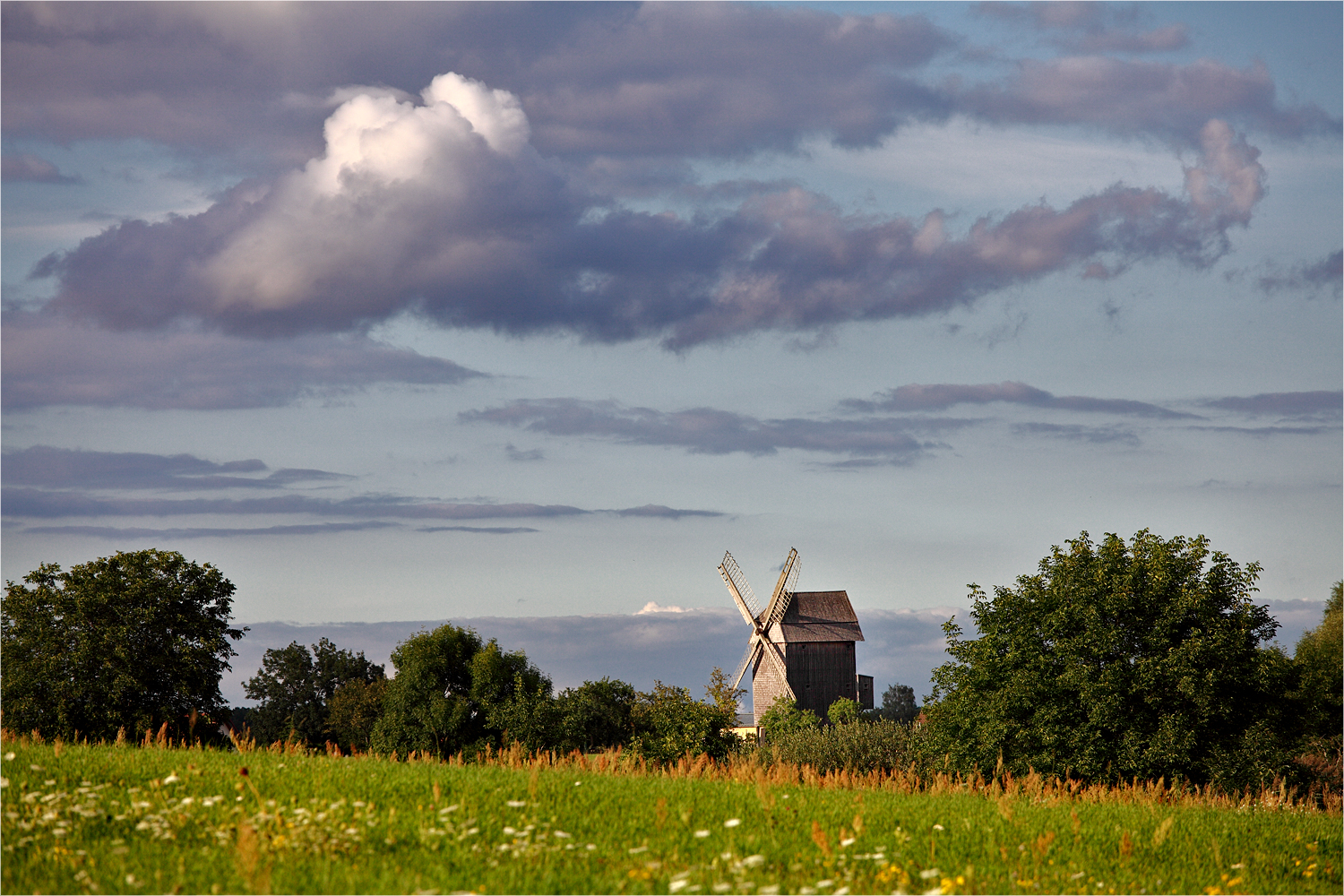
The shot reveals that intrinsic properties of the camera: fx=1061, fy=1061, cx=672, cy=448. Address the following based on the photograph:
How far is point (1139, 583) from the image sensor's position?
38.1 meters

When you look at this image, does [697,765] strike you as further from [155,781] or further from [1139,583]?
[1139,583]

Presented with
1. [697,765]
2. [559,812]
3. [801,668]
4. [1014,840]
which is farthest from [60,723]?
[801,668]

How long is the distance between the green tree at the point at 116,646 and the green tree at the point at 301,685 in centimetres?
3492

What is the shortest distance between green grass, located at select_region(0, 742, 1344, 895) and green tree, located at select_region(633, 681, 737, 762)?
51422 mm

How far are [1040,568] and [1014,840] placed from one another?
29440mm

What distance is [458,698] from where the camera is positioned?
61.7m

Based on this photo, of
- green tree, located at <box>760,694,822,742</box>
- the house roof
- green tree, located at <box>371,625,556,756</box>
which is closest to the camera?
green tree, located at <box>371,625,556,756</box>

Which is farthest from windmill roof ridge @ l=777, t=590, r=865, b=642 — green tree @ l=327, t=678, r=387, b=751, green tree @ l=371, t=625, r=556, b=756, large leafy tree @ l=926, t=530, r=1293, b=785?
large leafy tree @ l=926, t=530, r=1293, b=785

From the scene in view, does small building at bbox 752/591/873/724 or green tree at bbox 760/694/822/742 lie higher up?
small building at bbox 752/591/873/724

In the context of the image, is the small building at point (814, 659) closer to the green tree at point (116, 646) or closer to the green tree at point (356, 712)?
the green tree at point (356, 712)

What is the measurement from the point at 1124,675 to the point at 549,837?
100 ft

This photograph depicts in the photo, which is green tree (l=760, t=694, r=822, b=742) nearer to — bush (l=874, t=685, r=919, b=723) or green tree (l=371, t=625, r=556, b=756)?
green tree (l=371, t=625, r=556, b=756)

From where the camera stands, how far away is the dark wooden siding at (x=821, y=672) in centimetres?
8050

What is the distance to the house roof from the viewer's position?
271 ft
